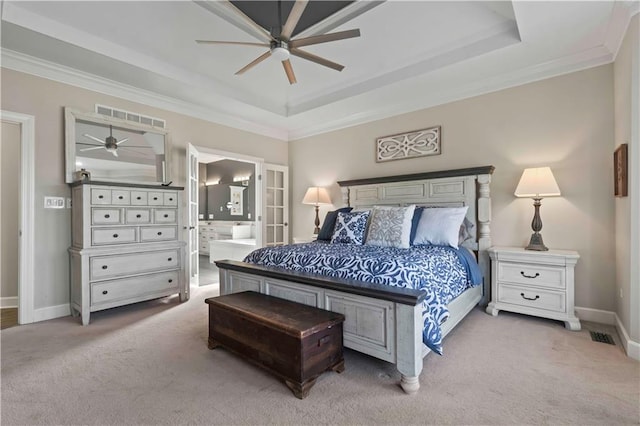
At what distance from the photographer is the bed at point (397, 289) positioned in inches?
71.6

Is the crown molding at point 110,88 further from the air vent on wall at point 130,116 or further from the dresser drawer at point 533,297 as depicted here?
the dresser drawer at point 533,297

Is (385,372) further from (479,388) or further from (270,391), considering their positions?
(270,391)

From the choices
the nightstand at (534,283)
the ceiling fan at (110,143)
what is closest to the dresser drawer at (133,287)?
the ceiling fan at (110,143)

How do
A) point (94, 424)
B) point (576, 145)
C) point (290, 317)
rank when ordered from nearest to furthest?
point (94, 424)
point (290, 317)
point (576, 145)

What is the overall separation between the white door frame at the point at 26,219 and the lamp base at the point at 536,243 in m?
5.07

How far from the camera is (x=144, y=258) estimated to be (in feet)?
11.4

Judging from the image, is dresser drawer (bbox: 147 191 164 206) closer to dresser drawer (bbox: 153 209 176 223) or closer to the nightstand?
dresser drawer (bbox: 153 209 176 223)

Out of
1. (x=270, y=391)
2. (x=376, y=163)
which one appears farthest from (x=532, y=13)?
(x=270, y=391)

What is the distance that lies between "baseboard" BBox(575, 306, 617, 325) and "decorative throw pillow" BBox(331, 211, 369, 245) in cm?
227

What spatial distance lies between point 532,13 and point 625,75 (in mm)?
947

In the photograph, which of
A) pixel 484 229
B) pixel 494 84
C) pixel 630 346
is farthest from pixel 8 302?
pixel 494 84

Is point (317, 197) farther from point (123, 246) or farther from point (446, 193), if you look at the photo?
point (123, 246)

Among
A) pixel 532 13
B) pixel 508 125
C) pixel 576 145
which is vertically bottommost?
Result: pixel 576 145

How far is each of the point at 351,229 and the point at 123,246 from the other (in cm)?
250
